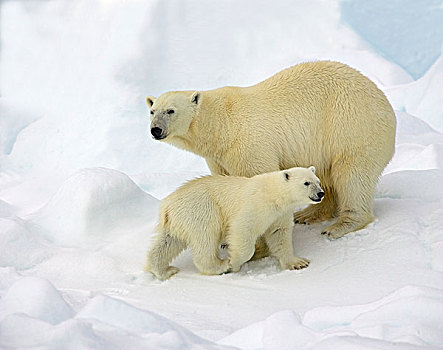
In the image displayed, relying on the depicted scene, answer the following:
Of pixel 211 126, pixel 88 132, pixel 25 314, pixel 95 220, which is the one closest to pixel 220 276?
pixel 211 126

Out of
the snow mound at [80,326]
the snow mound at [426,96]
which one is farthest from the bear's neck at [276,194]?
the snow mound at [426,96]


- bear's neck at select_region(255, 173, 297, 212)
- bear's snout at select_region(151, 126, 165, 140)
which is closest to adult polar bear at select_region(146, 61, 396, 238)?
bear's snout at select_region(151, 126, 165, 140)

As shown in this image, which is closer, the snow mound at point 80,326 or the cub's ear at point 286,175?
the snow mound at point 80,326

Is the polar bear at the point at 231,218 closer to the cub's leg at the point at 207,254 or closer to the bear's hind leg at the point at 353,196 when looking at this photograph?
the cub's leg at the point at 207,254

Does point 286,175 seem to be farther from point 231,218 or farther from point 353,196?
point 353,196

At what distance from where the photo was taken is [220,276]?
400 centimetres

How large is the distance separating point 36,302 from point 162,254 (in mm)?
1772

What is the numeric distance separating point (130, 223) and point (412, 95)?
274 inches

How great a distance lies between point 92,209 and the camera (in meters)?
5.03

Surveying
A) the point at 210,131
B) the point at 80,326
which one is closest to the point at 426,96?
the point at 210,131

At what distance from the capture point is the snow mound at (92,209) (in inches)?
197

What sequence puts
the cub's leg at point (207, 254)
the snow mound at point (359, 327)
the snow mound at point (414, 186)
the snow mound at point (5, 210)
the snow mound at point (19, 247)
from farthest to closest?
the snow mound at point (5, 210), the snow mound at point (414, 186), the snow mound at point (19, 247), the cub's leg at point (207, 254), the snow mound at point (359, 327)

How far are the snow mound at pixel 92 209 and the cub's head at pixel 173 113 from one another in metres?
1.22

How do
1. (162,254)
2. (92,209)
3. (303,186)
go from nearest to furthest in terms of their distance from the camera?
(303,186)
(162,254)
(92,209)
